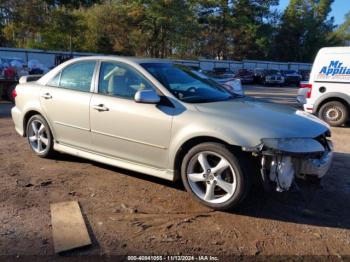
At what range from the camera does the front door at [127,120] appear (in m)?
4.73

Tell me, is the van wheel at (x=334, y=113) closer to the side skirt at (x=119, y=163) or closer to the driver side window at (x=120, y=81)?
the driver side window at (x=120, y=81)

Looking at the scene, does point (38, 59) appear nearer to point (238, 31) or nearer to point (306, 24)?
point (238, 31)

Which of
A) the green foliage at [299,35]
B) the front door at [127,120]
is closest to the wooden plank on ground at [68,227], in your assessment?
the front door at [127,120]

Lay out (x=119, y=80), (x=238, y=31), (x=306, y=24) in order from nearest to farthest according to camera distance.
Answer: (x=119, y=80) → (x=238, y=31) → (x=306, y=24)

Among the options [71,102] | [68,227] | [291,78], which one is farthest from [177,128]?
[291,78]

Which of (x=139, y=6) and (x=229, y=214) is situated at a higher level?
(x=139, y=6)

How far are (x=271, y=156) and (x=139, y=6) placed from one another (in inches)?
1736

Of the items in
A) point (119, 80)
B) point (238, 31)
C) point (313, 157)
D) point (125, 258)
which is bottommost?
point (125, 258)

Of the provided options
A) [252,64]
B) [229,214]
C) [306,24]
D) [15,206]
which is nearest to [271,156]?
[229,214]

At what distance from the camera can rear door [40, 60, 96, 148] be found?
5473 millimetres

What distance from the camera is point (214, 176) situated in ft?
14.4

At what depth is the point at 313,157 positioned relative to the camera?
4.27m

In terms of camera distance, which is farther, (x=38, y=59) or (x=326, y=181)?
(x=38, y=59)

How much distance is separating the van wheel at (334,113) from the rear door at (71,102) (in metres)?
7.31
